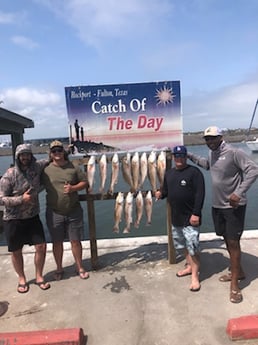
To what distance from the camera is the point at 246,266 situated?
4.64 meters

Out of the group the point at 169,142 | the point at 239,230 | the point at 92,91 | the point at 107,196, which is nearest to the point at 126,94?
the point at 92,91

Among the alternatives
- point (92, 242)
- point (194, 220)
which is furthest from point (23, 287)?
point (194, 220)

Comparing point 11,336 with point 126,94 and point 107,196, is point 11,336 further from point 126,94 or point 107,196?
point 126,94

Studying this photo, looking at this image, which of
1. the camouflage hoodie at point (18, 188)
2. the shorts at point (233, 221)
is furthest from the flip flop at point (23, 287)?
the shorts at point (233, 221)

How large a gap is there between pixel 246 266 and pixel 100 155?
2.42m

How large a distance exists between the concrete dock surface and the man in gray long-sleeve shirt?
360 mm

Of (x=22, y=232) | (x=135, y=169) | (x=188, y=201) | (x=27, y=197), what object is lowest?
(x=22, y=232)

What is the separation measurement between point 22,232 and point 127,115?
2.01m

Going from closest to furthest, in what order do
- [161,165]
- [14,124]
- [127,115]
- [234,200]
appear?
[234,200] → [161,165] → [127,115] → [14,124]

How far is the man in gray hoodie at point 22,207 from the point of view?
159 inches

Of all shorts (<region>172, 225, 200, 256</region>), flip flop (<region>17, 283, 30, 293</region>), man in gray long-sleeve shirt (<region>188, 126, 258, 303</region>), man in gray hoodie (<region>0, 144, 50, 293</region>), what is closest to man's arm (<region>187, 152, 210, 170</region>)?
man in gray long-sleeve shirt (<region>188, 126, 258, 303</region>)

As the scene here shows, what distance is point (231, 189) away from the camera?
12.7 feet

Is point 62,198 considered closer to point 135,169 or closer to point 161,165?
point 135,169

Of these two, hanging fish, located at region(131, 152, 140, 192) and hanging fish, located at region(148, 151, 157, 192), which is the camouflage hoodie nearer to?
hanging fish, located at region(131, 152, 140, 192)
